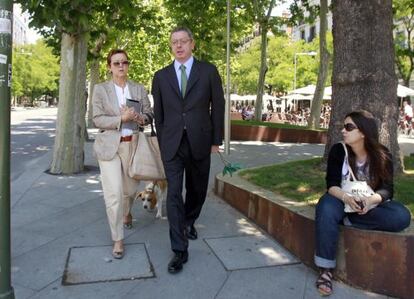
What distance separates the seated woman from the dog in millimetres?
2483

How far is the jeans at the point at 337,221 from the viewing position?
13.2ft

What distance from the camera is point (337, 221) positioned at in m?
4.12

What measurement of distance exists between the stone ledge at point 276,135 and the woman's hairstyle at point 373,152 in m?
13.7

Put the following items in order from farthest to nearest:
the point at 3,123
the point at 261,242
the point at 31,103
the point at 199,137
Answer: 1. the point at 31,103
2. the point at 261,242
3. the point at 199,137
4. the point at 3,123

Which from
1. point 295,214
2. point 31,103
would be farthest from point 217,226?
point 31,103

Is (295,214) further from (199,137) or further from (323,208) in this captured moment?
(199,137)

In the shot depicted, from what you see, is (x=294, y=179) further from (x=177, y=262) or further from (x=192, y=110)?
(x=177, y=262)

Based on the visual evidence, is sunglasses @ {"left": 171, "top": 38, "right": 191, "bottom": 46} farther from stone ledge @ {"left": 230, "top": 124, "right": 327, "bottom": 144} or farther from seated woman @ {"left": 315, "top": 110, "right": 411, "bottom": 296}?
stone ledge @ {"left": 230, "top": 124, "right": 327, "bottom": 144}

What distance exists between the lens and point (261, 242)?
17.3ft

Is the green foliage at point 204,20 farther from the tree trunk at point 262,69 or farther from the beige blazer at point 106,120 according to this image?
the beige blazer at point 106,120

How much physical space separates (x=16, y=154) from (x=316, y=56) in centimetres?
4520

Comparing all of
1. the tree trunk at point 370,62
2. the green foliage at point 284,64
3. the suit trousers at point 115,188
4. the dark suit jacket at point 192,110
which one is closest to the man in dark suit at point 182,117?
the dark suit jacket at point 192,110

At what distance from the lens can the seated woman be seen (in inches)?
159

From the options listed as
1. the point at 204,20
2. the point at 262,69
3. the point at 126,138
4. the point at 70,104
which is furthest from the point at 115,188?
the point at 262,69
